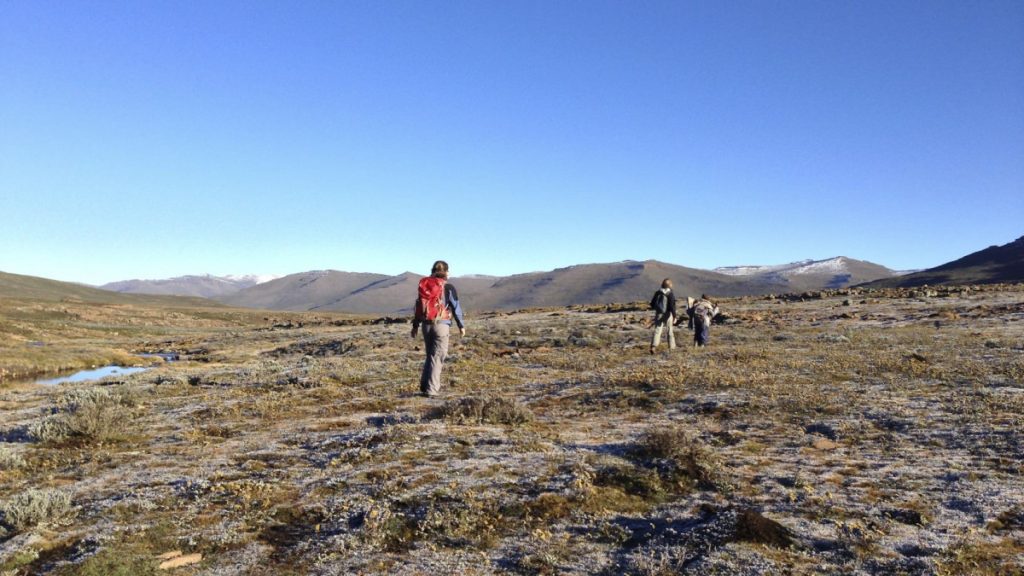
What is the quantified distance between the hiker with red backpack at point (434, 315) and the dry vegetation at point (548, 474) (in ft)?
2.47

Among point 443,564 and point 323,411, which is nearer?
point 443,564

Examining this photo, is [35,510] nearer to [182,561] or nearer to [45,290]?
[182,561]

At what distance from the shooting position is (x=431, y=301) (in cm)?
1274

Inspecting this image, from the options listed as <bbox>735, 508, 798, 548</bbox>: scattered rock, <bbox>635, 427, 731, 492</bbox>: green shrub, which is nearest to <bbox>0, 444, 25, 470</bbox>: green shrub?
<bbox>635, 427, 731, 492</bbox>: green shrub

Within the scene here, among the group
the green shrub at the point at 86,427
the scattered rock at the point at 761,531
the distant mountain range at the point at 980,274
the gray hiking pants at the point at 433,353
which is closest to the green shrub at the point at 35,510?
the green shrub at the point at 86,427

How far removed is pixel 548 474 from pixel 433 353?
632 centimetres

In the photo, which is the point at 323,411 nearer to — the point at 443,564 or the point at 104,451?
the point at 104,451

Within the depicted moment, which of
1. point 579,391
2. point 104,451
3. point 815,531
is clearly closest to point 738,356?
point 579,391

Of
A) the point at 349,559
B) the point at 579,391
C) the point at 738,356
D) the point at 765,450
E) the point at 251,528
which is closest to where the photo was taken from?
the point at 349,559

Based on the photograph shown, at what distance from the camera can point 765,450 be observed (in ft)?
26.9

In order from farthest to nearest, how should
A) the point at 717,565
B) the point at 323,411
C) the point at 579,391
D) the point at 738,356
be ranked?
the point at 738,356 < the point at 579,391 < the point at 323,411 < the point at 717,565

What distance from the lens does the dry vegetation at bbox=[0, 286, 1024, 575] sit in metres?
5.26

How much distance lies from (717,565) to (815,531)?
4.23 feet

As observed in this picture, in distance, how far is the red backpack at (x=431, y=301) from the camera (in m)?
12.7
